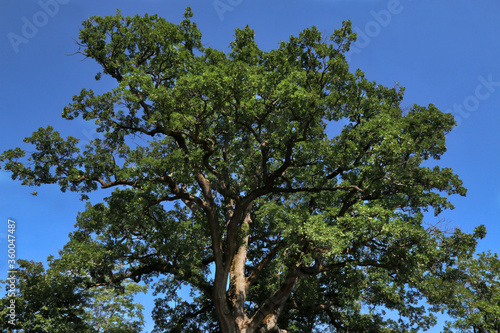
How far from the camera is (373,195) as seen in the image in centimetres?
1545

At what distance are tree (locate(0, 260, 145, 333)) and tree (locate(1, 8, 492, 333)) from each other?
118 inches

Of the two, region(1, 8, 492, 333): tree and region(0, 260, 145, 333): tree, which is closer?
region(1, 8, 492, 333): tree

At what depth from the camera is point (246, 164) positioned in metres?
17.2

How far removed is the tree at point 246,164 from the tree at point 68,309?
2997 millimetres

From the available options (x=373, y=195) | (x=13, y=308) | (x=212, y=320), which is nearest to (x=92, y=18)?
(x=373, y=195)

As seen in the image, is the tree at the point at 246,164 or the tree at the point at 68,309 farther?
the tree at the point at 68,309

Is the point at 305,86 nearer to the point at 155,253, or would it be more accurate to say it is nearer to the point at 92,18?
the point at 92,18

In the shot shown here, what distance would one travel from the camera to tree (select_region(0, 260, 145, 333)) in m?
Answer: 19.3

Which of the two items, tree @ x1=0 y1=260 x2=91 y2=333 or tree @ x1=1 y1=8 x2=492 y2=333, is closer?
tree @ x1=1 y1=8 x2=492 y2=333

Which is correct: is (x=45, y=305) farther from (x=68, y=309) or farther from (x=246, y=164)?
(x=246, y=164)

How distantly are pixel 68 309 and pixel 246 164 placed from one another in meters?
12.7

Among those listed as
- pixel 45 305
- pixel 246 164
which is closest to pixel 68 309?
pixel 45 305

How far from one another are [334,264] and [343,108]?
262 inches

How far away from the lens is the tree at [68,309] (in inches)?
761
